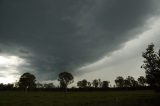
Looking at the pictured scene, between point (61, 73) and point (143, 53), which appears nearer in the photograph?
point (143, 53)

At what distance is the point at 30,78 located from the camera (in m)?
179

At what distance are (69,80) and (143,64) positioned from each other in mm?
135732

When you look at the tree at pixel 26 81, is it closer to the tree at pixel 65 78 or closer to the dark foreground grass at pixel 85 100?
the tree at pixel 65 78

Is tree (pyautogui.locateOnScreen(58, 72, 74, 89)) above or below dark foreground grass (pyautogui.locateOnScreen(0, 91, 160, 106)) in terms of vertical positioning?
above

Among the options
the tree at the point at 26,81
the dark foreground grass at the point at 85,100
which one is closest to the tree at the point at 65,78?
the tree at the point at 26,81

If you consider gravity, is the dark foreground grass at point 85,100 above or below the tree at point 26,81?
below

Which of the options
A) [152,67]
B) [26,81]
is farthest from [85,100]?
[26,81]

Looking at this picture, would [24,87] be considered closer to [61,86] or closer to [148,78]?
[61,86]

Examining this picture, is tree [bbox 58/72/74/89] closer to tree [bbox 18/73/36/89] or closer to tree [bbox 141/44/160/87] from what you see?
tree [bbox 18/73/36/89]

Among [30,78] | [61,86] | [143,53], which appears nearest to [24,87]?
[30,78]

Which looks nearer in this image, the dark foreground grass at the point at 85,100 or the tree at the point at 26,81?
Result: the dark foreground grass at the point at 85,100

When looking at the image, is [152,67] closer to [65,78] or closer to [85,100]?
[85,100]

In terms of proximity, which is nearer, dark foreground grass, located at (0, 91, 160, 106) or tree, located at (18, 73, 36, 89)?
dark foreground grass, located at (0, 91, 160, 106)

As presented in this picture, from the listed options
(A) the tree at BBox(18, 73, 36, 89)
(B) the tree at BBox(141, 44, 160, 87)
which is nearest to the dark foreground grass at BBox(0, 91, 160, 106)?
(B) the tree at BBox(141, 44, 160, 87)
